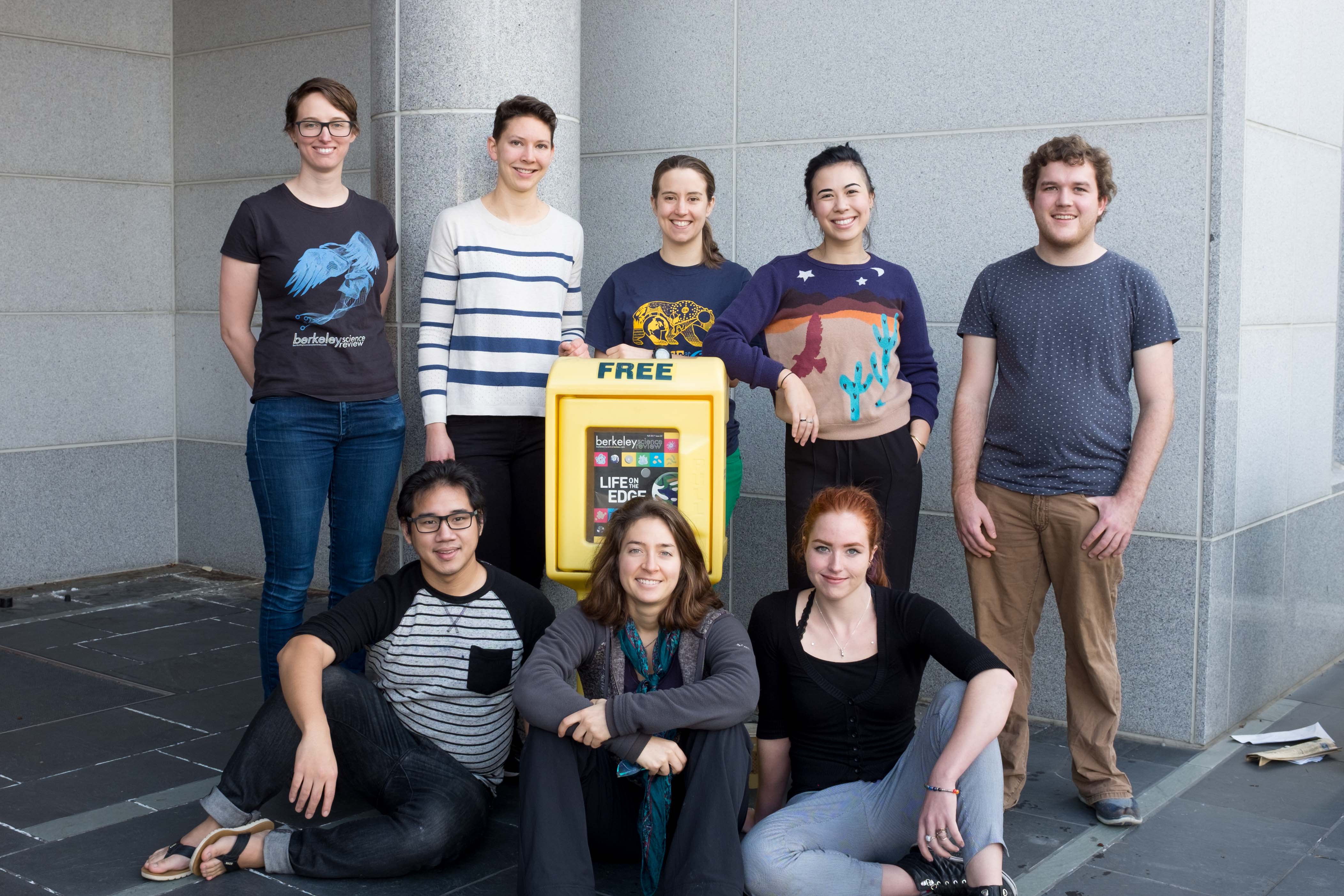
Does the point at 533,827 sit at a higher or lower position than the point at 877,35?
lower

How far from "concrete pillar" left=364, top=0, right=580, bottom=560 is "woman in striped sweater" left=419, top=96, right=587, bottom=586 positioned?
0.62m

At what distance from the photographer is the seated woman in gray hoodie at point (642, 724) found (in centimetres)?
292

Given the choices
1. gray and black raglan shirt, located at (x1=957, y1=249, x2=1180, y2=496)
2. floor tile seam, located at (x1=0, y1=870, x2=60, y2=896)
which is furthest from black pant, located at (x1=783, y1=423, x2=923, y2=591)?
floor tile seam, located at (x1=0, y1=870, x2=60, y2=896)

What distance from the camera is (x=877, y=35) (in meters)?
4.78

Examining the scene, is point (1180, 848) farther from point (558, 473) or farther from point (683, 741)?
point (558, 473)

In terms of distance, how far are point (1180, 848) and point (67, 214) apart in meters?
5.92

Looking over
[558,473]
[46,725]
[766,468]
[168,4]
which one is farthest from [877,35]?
[168,4]

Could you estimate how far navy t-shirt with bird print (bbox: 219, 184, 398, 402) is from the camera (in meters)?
3.88

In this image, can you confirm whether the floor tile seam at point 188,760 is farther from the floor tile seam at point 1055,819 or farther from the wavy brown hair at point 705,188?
the floor tile seam at point 1055,819

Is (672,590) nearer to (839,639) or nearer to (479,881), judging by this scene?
(839,639)

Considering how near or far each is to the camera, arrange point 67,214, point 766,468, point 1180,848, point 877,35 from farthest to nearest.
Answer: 1. point 67,214
2. point 766,468
3. point 877,35
4. point 1180,848

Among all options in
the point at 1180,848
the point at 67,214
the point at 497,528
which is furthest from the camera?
the point at 67,214

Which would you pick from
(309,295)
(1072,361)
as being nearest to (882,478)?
(1072,361)

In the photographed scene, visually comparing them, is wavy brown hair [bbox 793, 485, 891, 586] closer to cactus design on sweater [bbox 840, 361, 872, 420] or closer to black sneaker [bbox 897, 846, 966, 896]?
cactus design on sweater [bbox 840, 361, 872, 420]
